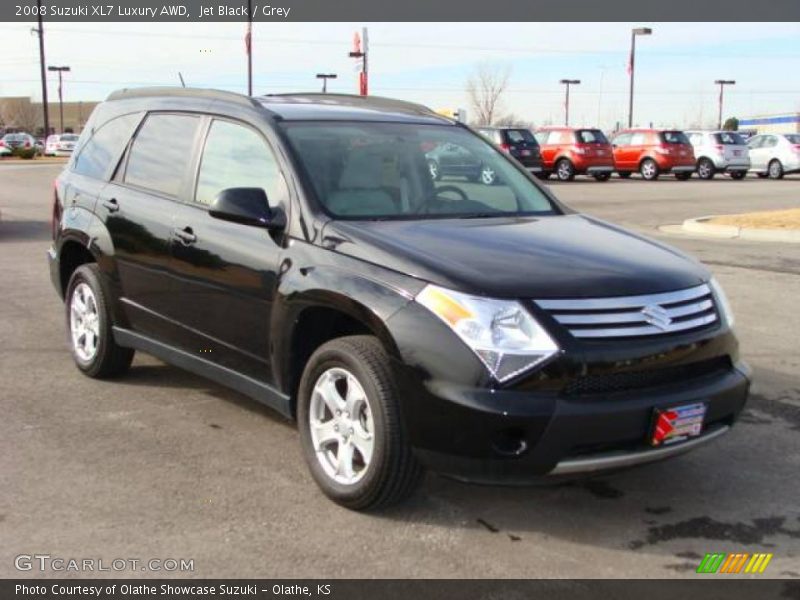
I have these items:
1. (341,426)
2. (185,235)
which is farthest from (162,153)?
(341,426)

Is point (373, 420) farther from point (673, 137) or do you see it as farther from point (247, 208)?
point (673, 137)

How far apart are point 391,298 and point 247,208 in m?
0.95

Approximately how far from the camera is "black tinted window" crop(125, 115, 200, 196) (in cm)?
502

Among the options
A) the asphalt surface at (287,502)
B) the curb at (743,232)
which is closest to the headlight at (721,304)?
the asphalt surface at (287,502)

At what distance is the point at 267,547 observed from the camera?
3.51m

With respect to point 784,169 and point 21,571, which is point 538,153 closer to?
point 784,169

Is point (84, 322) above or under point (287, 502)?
above

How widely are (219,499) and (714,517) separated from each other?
216 centimetres

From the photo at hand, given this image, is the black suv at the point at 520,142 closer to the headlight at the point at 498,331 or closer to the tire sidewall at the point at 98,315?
the tire sidewall at the point at 98,315

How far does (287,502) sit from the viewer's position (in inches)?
155

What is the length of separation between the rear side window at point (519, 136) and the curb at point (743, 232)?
43.5 ft

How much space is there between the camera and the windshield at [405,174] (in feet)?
14.3

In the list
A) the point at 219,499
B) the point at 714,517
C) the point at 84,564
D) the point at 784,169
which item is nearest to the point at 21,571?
the point at 84,564

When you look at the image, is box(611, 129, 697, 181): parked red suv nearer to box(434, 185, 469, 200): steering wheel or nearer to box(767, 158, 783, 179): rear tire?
box(767, 158, 783, 179): rear tire
